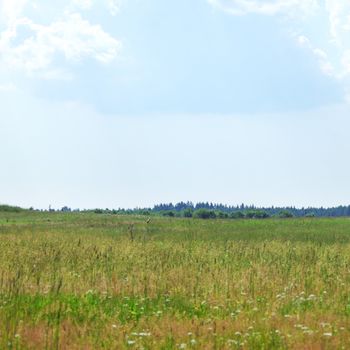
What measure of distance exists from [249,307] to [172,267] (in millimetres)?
4500

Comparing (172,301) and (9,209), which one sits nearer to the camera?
(172,301)

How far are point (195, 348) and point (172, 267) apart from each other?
6954mm

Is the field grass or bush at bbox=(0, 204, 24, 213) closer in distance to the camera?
the field grass

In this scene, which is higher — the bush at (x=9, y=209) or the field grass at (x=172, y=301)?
the bush at (x=9, y=209)

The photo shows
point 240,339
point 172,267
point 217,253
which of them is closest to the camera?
point 240,339

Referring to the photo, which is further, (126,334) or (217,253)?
(217,253)

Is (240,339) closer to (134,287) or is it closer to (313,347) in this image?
(313,347)

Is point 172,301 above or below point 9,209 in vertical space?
below

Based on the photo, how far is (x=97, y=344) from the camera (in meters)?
8.24

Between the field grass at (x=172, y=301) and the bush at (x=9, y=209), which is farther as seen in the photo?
the bush at (x=9, y=209)

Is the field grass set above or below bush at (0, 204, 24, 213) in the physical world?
below

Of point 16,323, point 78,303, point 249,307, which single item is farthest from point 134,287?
point 16,323

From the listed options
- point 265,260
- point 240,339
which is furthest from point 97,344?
point 265,260

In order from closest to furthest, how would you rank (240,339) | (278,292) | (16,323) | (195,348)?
(195,348), (240,339), (16,323), (278,292)
